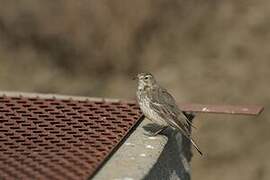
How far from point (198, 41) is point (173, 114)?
644cm

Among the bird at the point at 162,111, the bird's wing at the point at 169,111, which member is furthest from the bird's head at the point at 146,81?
the bird's wing at the point at 169,111

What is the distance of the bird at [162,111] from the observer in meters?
6.91

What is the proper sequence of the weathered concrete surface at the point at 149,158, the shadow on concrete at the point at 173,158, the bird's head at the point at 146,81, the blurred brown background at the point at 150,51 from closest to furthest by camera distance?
the weathered concrete surface at the point at 149,158 < the shadow on concrete at the point at 173,158 < the bird's head at the point at 146,81 < the blurred brown background at the point at 150,51

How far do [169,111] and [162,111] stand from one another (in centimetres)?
11

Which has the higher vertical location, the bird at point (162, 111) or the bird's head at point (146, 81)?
the bird's head at point (146, 81)

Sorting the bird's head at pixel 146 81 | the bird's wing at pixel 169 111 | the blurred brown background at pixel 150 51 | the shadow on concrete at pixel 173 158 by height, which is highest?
the bird's head at pixel 146 81

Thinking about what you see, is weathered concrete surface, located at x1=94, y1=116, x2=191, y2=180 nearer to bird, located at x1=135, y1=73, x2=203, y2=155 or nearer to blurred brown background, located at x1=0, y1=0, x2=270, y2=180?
bird, located at x1=135, y1=73, x2=203, y2=155

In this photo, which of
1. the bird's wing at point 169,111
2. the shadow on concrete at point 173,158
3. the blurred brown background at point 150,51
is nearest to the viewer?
the shadow on concrete at point 173,158

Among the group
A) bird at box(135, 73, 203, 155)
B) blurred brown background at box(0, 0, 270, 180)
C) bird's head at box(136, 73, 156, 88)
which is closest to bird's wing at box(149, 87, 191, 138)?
bird at box(135, 73, 203, 155)

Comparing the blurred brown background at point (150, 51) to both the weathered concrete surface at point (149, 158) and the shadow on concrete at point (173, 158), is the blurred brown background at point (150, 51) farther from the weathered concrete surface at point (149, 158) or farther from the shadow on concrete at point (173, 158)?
A: the weathered concrete surface at point (149, 158)

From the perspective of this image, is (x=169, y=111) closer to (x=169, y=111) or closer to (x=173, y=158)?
(x=169, y=111)

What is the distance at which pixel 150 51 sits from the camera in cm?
1355

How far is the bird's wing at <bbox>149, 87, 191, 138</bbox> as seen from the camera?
6910mm

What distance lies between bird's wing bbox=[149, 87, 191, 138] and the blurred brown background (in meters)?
4.84
